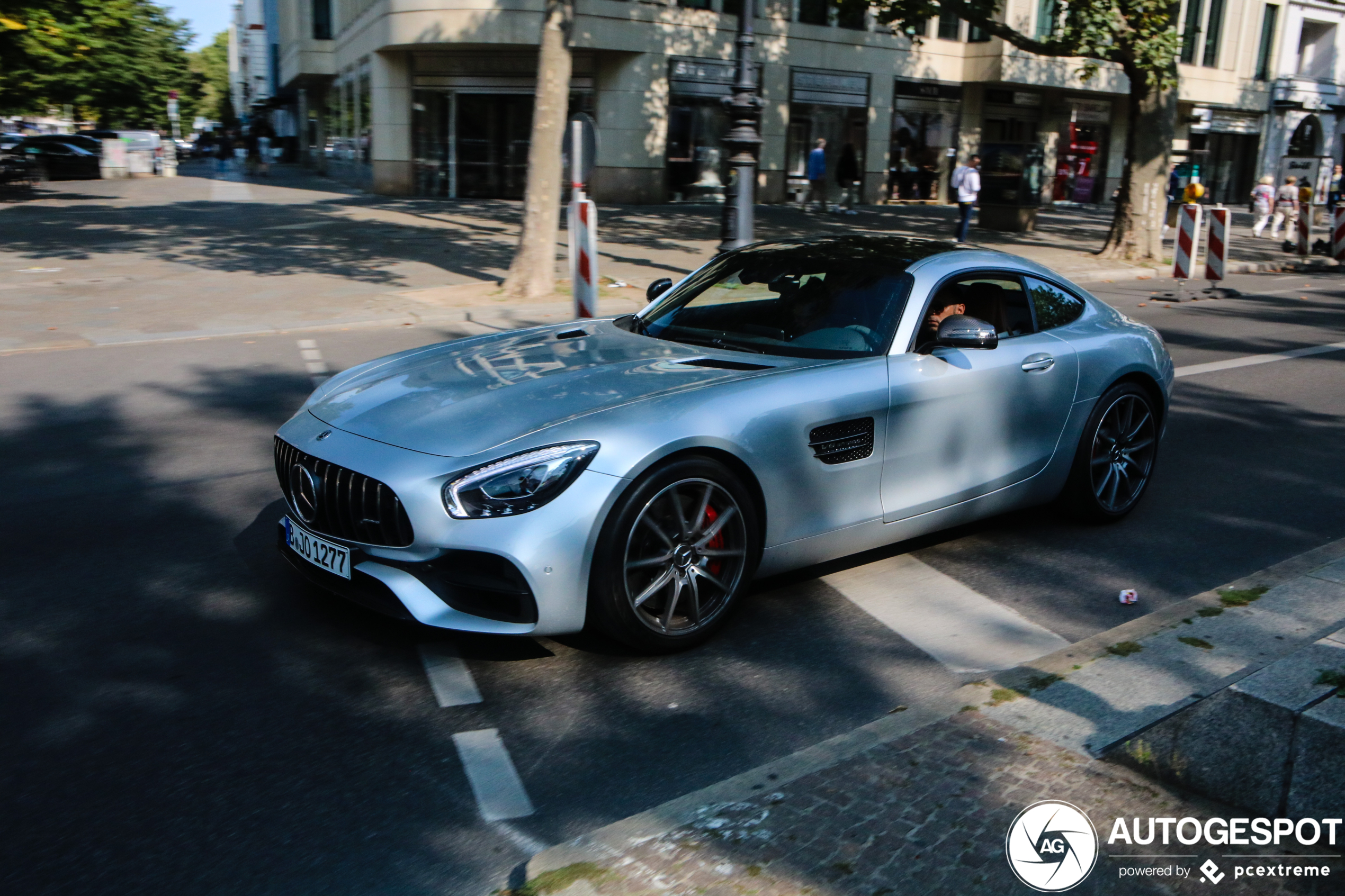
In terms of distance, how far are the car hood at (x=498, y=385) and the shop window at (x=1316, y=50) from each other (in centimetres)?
4868

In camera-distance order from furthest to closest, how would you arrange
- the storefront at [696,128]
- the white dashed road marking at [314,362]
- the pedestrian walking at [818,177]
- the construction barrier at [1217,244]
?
the storefront at [696,128] < the pedestrian walking at [818,177] < the construction barrier at [1217,244] < the white dashed road marking at [314,362]

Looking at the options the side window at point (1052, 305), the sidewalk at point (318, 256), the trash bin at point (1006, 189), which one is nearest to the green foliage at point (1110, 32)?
the sidewalk at point (318, 256)

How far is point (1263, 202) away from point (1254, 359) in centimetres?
1978

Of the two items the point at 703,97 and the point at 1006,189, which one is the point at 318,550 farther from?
the point at 703,97

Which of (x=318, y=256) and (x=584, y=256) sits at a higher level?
(x=584, y=256)

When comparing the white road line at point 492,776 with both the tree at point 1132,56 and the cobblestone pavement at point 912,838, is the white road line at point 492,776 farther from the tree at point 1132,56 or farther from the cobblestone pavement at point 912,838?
the tree at point 1132,56

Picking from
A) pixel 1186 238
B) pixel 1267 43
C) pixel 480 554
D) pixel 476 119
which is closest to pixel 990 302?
pixel 480 554

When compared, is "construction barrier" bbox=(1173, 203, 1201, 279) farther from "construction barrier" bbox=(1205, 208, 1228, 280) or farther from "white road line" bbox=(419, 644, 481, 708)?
"white road line" bbox=(419, 644, 481, 708)

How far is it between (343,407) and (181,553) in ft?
4.37

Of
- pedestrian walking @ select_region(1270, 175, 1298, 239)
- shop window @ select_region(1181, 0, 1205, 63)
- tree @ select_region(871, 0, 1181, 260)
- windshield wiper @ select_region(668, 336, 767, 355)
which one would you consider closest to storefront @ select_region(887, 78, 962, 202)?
shop window @ select_region(1181, 0, 1205, 63)

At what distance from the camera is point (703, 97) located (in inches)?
1193

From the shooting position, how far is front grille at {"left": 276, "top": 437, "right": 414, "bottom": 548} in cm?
378

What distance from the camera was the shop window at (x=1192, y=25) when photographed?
39094 millimetres

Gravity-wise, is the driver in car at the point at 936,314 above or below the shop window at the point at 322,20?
below
